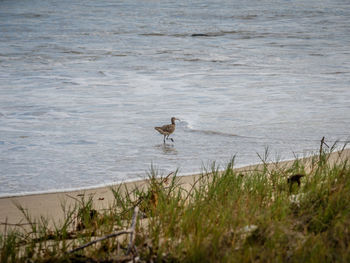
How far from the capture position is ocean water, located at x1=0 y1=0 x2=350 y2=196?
6.61 m

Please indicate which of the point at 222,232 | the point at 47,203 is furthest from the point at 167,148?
the point at 222,232

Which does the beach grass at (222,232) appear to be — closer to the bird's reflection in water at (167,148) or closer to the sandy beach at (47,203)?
the sandy beach at (47,203)

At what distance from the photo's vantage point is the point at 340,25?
22.1 meters

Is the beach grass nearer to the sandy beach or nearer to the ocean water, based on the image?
the sandy beach

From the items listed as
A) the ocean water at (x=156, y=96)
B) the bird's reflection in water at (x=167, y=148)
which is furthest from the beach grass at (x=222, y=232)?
the bird's reflection in water at (x=167, y=148)

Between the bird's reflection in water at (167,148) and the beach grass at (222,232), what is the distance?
2880 mm

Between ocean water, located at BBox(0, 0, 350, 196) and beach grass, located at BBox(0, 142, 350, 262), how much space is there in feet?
4.51

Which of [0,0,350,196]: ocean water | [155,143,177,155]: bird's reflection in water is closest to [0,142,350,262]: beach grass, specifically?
[0,0,350,196]: ocean water

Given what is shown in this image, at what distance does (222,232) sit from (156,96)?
7.16 meters

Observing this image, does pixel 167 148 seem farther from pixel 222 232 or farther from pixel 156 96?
pixel 222 232

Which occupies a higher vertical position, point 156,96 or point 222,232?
point 156,96

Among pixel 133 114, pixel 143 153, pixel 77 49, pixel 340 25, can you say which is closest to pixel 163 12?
pixel 340 25

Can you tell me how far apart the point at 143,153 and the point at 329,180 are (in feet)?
10.8

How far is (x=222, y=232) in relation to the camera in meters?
3.11
